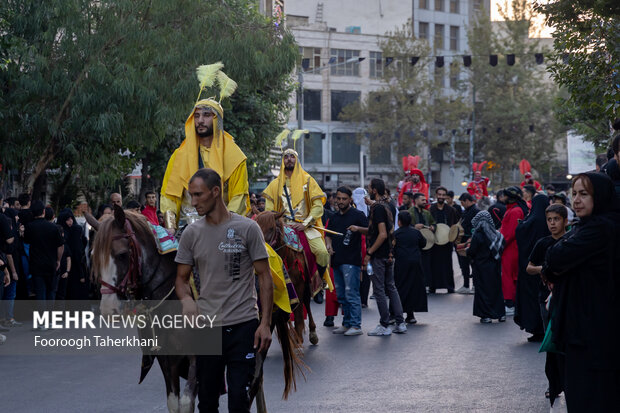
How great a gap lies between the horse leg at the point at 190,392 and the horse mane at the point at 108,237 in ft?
2.81

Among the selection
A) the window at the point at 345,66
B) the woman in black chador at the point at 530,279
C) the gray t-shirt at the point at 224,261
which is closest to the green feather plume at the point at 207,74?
the gray t-shirt at the point at 224,261

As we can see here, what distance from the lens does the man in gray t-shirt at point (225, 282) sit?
A: 554 centimetres

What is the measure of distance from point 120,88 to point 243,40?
3.10 m

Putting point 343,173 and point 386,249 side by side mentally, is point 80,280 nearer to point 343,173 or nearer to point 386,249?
point 386,249

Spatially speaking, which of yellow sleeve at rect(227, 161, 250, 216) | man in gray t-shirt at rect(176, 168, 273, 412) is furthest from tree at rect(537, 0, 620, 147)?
man in gray t-shirt at rect(176, 168, 273, 412)

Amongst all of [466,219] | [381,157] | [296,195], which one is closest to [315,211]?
[296,195]

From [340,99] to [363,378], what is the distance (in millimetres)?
57476

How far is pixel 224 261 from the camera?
18.2 ft

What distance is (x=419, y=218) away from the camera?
19375 millimetres

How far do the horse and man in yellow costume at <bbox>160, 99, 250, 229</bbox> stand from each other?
1.07 m

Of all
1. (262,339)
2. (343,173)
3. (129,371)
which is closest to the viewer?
(262,339)

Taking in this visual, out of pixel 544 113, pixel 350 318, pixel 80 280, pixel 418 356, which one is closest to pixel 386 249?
pixel 350 318

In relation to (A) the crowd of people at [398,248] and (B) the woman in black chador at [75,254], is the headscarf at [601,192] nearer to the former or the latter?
(A) the crowd of people at [398,248]

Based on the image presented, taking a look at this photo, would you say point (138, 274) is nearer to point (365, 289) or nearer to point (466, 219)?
point (365, 289)
